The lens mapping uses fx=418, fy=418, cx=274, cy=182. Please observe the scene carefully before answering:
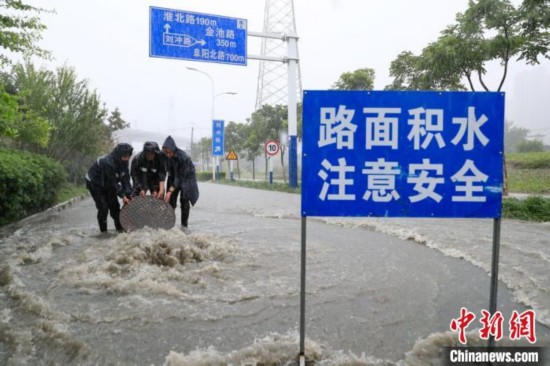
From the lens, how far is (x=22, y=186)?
722 cm

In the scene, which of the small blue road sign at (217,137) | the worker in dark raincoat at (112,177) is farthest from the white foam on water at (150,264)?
the small blue road sign at (217,137)

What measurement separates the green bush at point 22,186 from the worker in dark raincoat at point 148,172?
6.48 ft

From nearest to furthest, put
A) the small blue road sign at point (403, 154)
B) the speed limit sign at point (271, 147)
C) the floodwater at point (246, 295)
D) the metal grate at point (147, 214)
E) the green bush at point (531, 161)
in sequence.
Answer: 1. the small blue road sign at point (403, 154)
2. the floodwater at point (246, 295)
3. the metal grate at point (147, 214)
4. the speed limit sign at point (271, 147)
5. the green bush at point (531, 161)

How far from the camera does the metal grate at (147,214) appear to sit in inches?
233

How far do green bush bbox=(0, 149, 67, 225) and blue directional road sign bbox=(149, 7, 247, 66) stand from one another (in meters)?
5.11

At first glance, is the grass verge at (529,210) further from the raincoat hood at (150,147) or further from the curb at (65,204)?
the curb at (65,204)

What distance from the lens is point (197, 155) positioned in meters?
71.8

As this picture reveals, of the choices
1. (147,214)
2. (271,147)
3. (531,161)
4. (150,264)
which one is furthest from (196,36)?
(531,161)

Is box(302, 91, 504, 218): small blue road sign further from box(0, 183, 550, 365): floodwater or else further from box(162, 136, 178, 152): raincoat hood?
box(162, 136, 178, 152): raincoat hood

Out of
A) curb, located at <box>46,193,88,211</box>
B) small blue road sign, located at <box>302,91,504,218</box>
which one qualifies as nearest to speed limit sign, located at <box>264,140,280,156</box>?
curb, located at <box>46,193,88,211</box>

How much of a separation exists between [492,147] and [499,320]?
1.00 m

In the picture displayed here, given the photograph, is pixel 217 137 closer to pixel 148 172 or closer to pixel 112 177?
pixel 148 172

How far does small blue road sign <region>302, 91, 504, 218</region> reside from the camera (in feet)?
7.52

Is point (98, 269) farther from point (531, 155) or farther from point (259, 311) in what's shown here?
point (531, 155)
